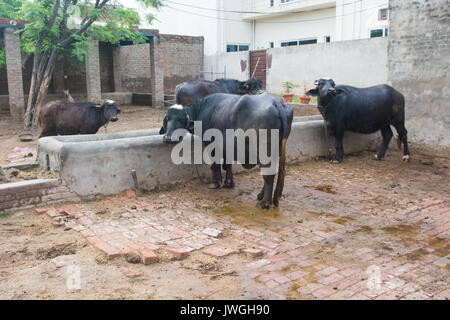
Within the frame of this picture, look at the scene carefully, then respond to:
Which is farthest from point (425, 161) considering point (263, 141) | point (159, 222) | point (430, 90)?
point (159, 222)

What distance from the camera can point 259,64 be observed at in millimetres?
21703

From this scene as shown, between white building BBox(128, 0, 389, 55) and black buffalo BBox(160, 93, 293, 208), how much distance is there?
17.1 meters

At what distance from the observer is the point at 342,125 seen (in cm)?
912

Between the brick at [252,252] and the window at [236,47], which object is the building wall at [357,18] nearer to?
the window at [236,47]

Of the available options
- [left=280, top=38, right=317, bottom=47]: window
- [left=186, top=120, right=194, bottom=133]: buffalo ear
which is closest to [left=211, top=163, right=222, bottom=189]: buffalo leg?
[left=186, top=120, right=194, bottom=133]: buffalo ear

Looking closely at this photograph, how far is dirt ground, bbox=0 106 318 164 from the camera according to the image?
11.7 meters

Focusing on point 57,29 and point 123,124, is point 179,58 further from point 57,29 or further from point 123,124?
point 57,29

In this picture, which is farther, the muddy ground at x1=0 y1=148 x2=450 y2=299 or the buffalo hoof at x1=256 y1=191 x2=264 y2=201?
the buffalo hoof at x1=256 y1=191 x2=264 y2=201

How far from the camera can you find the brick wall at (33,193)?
563 centimetres

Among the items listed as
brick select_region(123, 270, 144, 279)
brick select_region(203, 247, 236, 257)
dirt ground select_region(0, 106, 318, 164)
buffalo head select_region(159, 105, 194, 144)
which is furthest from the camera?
dirt ground select_region(0, 106, 318, 164)

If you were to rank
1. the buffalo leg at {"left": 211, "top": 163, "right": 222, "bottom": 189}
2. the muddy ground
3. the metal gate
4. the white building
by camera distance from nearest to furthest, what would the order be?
the muddy ground
the buffalo leg at {"left": 211, "top": 163, "right": 222, "bottom": 189}
the metal gate
the white building

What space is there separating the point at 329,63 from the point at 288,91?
235cm

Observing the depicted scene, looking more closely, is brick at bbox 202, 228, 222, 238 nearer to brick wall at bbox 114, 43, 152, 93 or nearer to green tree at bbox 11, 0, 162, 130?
green tree at bbox 11, 0, 162, 130

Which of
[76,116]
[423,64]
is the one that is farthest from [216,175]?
[423,64]
